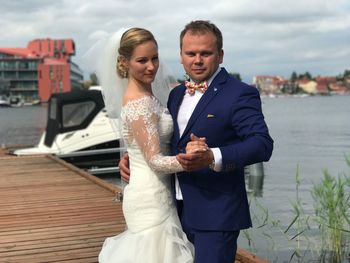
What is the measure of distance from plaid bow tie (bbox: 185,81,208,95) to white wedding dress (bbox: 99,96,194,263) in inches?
7.3

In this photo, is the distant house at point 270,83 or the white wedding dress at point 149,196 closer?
the white wedding dress at point 149,196

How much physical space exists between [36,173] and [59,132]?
3609 millimetres

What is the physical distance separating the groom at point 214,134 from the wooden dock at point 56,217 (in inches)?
71.8

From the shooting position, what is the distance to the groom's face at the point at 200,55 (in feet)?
7.48

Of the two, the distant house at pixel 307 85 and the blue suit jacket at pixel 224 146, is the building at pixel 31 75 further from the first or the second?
the blue suit jacket at pixel 224 146

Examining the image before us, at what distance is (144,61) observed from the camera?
2537 millimetres

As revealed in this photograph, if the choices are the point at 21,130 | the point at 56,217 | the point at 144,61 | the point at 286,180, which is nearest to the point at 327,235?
the point at 56,217

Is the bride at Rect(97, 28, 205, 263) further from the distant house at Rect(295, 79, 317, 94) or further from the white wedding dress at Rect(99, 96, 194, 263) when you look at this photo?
the distant house at Rect(295, 79, 317, 94)

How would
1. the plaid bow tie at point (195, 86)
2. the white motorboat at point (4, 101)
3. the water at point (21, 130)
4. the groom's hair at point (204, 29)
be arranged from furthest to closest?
1. the white motorboat at point (4, 101)
2. the water at point (21, 130)
3. the plaid bow tie at point (195, 86)
4. the groom's hair at point (204, 29)

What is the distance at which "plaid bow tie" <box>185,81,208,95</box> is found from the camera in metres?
2.39

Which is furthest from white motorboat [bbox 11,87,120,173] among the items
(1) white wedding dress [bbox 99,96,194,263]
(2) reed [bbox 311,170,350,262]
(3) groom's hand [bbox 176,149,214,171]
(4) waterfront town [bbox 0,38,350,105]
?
(4) waterfront town [bbox 0,38,350,105]

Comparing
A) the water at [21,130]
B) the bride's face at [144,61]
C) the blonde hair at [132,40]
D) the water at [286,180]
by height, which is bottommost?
the water at [21,130]

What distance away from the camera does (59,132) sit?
43.9 feet

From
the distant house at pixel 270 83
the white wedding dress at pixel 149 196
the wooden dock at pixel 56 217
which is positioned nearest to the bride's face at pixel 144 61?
the white wedding dress at pixel 149 196
